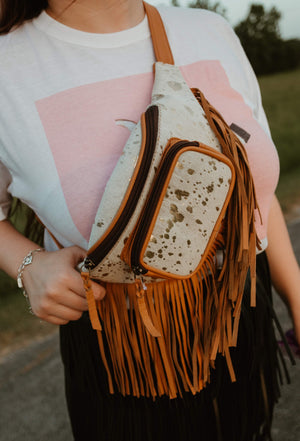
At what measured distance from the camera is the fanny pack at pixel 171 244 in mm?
672

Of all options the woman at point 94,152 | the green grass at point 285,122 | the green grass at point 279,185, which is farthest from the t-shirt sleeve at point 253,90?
the green grass at point 285,122

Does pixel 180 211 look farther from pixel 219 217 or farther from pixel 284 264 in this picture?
pixel 284 264

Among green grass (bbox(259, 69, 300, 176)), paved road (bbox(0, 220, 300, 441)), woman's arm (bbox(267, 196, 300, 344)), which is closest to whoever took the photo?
woman's arm (bbox(267, 196, 300, 344))

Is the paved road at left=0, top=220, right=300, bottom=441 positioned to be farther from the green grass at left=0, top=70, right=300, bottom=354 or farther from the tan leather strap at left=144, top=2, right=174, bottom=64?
the tan leather strap at left=144, top=2, right=174, bottom=64

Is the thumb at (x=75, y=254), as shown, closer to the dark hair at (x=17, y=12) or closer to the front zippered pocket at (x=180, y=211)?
the front zippered pocket at (x=180, y=211)

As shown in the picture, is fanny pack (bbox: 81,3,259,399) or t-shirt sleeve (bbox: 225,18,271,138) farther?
t-shirt sleeve (bbox: 225,18,271,138)

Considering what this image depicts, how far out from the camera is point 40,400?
6.08 feet

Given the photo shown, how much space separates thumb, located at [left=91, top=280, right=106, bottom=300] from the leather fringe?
1.0 inches

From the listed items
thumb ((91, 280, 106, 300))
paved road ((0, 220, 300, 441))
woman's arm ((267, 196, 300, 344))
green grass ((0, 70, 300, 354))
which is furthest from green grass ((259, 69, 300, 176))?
thumb ((91, 280, 106, 300))

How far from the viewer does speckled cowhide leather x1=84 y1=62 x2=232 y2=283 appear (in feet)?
2.21

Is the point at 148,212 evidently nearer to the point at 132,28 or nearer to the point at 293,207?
the point at 132,28

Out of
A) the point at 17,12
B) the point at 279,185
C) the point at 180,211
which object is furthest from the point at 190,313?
the point at 279,185

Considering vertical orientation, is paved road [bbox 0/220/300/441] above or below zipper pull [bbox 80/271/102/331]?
below

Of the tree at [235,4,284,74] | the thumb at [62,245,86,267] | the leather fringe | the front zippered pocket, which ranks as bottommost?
the tree at [235,4,284,74]
